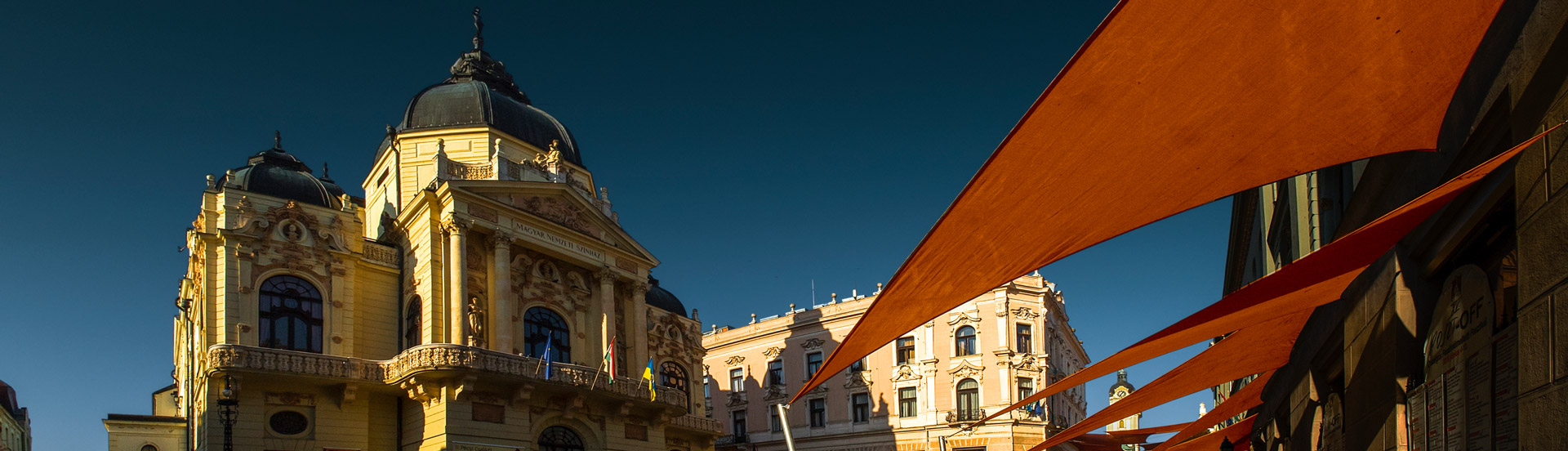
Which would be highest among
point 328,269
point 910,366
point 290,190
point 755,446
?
point 290,190

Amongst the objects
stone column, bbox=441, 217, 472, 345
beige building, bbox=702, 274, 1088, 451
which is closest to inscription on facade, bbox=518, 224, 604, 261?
stone column, bbox=441, 217, 472, 345

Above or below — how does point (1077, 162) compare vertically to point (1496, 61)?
below

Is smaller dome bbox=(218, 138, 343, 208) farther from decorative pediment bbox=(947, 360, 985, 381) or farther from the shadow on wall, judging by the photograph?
decorative pediment bbox=(947, 360, 985, 381)

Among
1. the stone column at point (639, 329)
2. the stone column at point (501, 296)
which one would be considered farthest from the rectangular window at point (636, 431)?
the stone column at point (501, 296)

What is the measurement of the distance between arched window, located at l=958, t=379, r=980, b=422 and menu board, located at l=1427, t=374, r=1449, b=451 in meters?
39.1

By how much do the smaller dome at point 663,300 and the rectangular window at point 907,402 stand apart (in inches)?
427

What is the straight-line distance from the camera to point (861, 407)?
48312 mm

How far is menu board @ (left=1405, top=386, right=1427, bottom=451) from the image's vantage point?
6668 millimetres

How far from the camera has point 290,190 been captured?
31.1m

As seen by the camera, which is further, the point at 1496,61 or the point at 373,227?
the point at 373,227

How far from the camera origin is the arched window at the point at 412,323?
30562 millimetres

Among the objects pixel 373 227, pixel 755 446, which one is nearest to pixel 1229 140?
pixel 373 227

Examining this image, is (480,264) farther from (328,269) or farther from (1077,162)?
(1077,162)

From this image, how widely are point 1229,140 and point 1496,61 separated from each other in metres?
1.36
